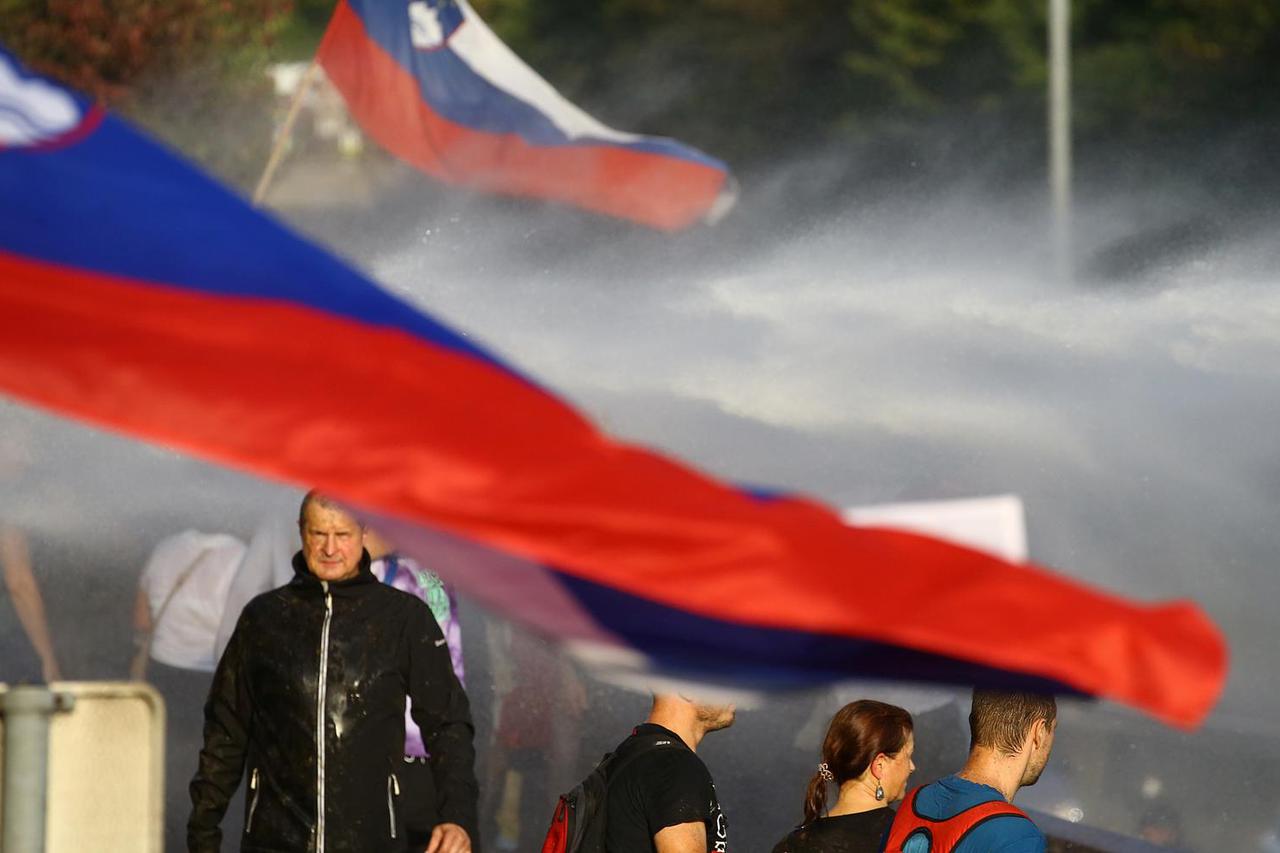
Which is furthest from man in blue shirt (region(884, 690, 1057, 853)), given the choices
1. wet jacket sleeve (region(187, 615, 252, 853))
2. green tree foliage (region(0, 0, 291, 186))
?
green tree foliage (region(0, 0, 291, 186))

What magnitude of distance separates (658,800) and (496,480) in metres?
2.04

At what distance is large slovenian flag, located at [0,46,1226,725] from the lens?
2.71 metres

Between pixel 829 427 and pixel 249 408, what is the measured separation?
7.36 m

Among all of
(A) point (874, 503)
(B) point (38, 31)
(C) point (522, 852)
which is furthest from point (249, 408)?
(B) point (38, 31)

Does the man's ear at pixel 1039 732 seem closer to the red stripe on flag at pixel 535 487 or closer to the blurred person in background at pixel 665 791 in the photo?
the blurred person in background at pixel 665 791

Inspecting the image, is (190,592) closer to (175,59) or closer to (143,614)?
(143,614)

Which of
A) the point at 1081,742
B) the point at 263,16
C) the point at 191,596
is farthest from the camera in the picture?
the point at 263,16

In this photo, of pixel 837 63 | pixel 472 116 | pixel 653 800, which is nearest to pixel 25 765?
pixel 653 800

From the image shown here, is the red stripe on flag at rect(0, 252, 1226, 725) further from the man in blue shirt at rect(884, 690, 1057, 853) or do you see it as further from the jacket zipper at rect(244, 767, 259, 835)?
the jacket zipper at rect(244, 767, 259, 835)

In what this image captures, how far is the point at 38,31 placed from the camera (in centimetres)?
1661

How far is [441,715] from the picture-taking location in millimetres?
5266

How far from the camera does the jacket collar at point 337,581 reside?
17.1 feet

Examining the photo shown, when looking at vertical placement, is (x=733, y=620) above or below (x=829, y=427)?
below

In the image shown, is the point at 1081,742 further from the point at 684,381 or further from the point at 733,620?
the point at 733,620
